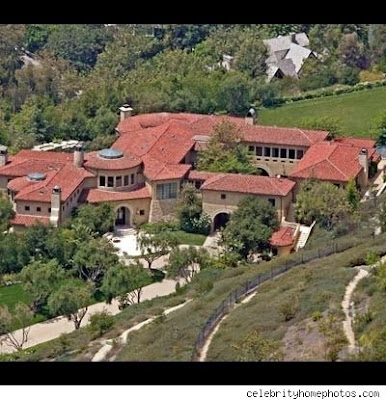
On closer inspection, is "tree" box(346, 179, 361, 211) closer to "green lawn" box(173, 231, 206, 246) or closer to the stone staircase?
the stone staircase

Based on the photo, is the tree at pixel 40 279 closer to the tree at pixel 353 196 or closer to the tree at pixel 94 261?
the tree at pixel 94 261

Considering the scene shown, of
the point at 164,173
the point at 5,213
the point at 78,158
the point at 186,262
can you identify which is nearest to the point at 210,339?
the point at 186,262

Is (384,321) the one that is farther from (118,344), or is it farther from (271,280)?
(271,280)

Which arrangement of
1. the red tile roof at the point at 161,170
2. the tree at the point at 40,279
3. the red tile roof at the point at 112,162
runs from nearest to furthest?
the tree at the point at 40,279 → the red tile roof at the point at 112,162 → the red tile roof at the point at 161,170

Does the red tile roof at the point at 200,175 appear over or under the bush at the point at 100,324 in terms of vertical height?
over

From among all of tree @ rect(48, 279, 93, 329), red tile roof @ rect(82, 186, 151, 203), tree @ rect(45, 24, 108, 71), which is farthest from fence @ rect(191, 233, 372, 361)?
tree @ rect(45, 24, 108, 71)

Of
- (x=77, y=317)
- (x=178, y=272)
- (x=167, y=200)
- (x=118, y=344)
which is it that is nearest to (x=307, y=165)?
(x=167, y=200)

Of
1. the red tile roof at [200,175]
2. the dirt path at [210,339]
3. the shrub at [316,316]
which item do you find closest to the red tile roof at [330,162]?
the red tile roof at [200,175]
